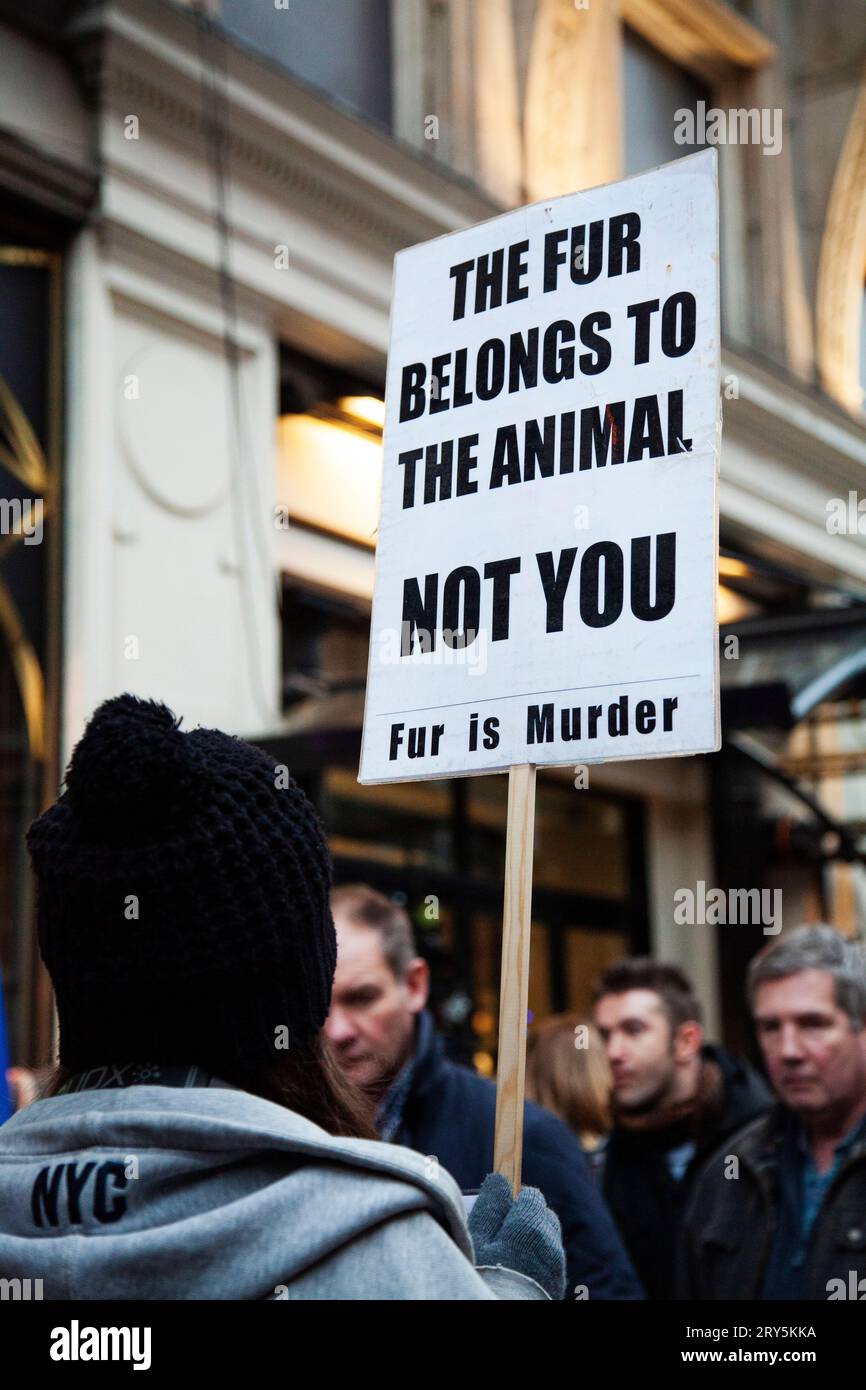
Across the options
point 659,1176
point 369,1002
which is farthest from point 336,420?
point 369,1002

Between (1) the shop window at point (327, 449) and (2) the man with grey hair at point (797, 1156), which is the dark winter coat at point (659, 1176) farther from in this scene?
(1) the shop window at point (327, 449)

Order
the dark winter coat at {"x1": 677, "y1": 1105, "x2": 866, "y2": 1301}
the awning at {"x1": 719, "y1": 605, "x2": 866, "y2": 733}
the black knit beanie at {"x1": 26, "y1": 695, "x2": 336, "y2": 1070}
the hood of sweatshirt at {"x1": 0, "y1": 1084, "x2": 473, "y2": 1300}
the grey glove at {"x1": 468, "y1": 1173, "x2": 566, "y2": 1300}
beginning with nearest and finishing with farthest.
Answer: the hood of sweatshirt at {"x1": 0, "y1": 1084, "x2": 473, "y2": 1300}, the black knit beanie at {"x1": 26, "y1": 695, "x2": 336, "y2": 1070}, the grey glove at {"x1": 468, "y1": 1173, "x2": 566, "y2": 1300}, the dark winter coat at {"x1": 677, "y1": 1105, "x2": 866, "y2": 1301}, the awning at {"x1": 719, "y1": 605, "x2": 866, "y2": 733}

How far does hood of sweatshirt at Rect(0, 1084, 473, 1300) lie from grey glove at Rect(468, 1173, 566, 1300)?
0.36m

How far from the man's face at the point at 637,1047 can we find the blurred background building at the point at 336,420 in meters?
0.64

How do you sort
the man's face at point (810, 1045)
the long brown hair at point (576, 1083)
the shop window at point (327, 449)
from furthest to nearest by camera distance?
the shop window at point (327, 449) → the long brown hair at point (576, 1083) → the man's face at point (810, 1045)

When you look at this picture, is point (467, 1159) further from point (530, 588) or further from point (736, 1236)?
point (530, 588)

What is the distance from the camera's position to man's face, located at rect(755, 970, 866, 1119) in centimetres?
412

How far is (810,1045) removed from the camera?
4.13 metres

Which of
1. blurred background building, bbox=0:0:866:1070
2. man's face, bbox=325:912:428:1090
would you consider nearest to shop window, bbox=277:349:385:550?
blurred background building, bbox=0:0:866:1070

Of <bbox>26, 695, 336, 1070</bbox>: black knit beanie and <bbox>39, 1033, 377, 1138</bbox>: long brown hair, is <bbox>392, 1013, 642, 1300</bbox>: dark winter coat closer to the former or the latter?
<bbox>39, 1033, 377, 1138</bbox>: long brown hair

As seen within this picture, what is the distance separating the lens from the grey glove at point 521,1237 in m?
2.02

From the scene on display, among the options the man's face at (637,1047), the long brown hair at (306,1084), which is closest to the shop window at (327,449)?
the man's face at (637,1047)

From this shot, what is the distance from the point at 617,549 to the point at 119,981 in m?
1.08

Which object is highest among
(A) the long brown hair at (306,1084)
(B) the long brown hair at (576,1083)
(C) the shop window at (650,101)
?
(C) the shop window at (650,101)
